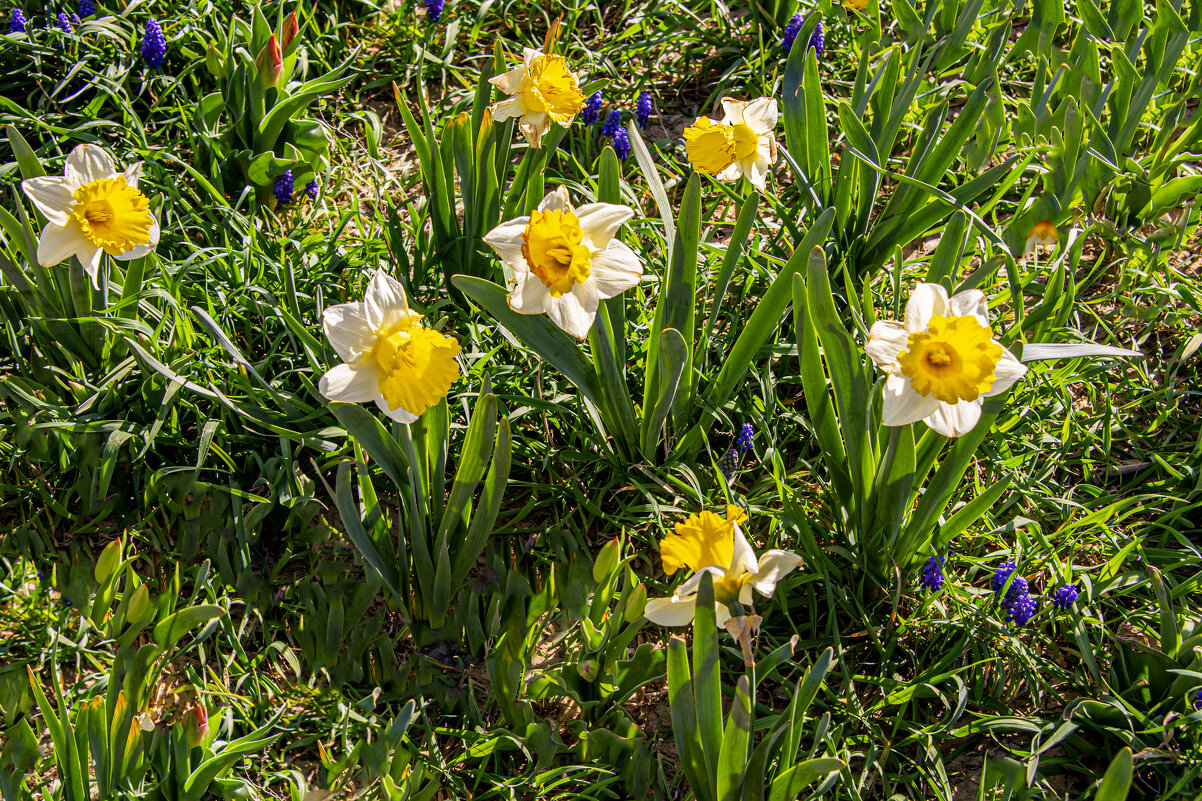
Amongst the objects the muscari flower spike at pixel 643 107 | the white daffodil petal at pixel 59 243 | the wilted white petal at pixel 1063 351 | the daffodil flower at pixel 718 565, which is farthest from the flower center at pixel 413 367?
the muscari flower spike at pixel 643 107

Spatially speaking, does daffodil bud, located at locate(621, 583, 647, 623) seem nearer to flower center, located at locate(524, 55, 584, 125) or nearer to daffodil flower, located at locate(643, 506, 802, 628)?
daffodil flower, located at locate(643, 506, 802, 628)

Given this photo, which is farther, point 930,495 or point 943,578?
point 943,578

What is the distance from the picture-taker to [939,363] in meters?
1.34

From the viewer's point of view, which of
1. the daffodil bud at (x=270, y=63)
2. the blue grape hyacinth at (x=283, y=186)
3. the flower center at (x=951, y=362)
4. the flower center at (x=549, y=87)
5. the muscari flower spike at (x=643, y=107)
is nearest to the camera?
the flower center at (x=951, y=362)

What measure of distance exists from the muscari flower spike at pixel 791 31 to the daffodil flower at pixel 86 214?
1.74 meters

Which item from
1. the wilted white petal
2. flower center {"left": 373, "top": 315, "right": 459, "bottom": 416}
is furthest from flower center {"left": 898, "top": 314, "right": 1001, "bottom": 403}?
flower center {"left": 373, "top": 315, "right": 459, "bottom": 416}

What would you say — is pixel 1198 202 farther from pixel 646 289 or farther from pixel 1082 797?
pixel 1082 797

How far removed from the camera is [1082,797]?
1499mm

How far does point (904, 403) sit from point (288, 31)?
69.4 inches

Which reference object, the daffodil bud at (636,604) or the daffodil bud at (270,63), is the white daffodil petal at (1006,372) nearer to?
the daffodil bud at (636,604)

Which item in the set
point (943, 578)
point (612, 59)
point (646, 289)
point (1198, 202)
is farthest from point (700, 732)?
point (612, 59)

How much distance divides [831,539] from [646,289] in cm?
75

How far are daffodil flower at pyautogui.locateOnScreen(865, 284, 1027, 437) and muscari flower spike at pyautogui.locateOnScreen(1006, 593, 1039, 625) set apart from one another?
448 mm

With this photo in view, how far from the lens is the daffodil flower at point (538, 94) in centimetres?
180
